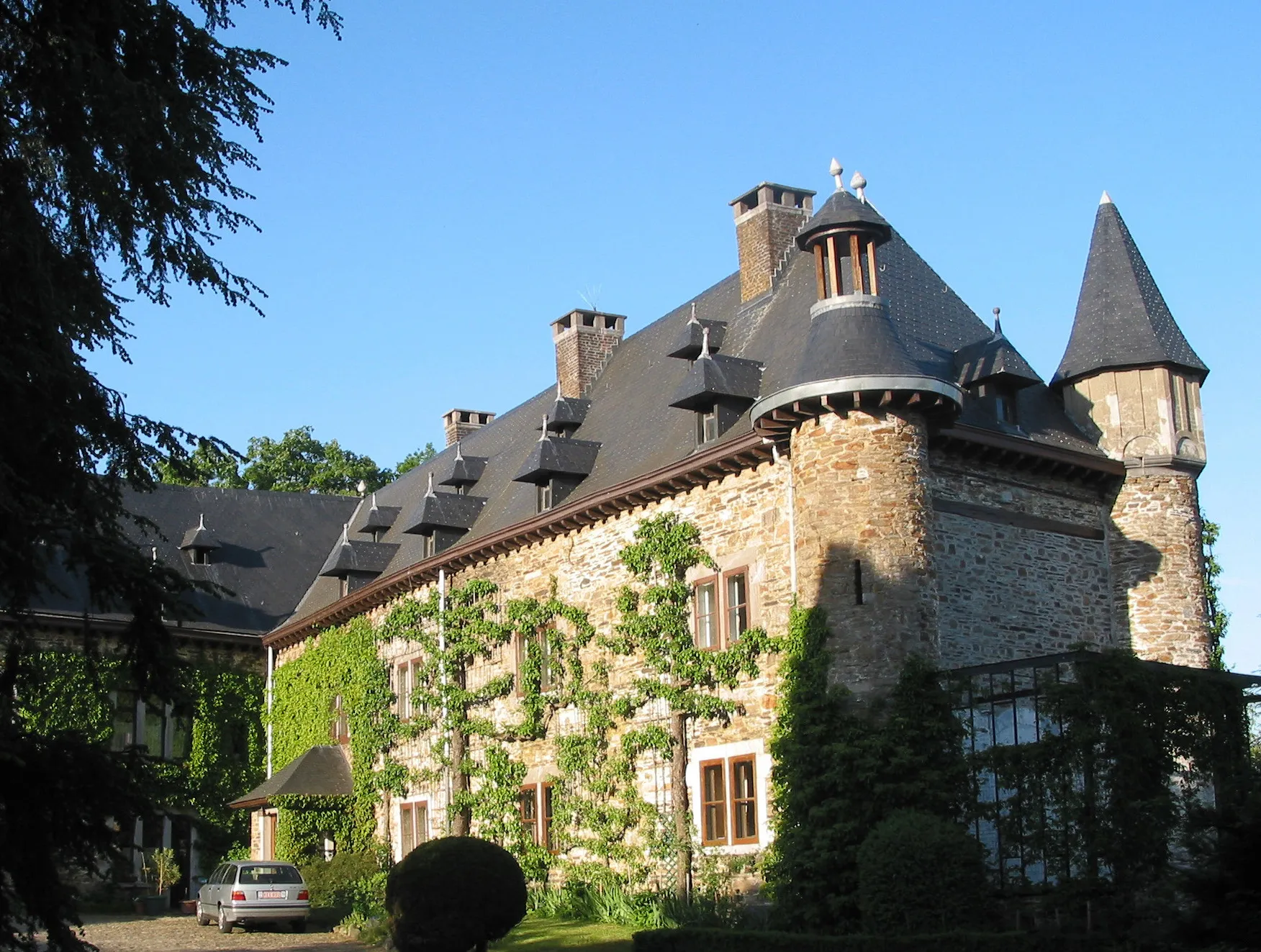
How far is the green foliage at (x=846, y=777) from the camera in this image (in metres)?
17.7

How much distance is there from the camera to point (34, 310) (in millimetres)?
10102

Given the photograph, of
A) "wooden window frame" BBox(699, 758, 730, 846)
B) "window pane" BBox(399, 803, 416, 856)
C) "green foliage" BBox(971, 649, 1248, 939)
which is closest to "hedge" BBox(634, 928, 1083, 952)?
"green foliage" BBox(971, 649, 1248, 939)

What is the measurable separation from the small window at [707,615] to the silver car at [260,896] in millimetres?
8423

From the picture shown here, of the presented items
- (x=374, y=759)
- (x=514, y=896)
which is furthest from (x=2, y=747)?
(x=374, y=759)

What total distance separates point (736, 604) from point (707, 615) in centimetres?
73

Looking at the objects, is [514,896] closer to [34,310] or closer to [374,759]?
[34,310]

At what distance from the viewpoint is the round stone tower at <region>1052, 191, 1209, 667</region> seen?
858 inches

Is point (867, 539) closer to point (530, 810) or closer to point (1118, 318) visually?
point (1118, 318)

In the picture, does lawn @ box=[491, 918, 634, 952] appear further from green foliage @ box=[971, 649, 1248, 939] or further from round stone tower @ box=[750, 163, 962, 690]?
green foliage @ box=[971, 649, 1248, 939]

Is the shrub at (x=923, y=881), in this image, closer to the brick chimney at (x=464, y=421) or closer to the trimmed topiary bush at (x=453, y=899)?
the trimmed topiary bush at (x=453, y=899)

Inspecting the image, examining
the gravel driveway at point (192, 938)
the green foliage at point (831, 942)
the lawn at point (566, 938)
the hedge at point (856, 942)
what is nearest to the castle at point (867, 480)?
the lawn at point (566, 938)

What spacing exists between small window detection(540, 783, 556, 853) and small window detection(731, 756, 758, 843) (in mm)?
4567

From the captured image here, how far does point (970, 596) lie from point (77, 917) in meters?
13.7

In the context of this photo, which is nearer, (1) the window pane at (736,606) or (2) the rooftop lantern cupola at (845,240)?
(2) the rooftop lantern cupola at (845,240)
